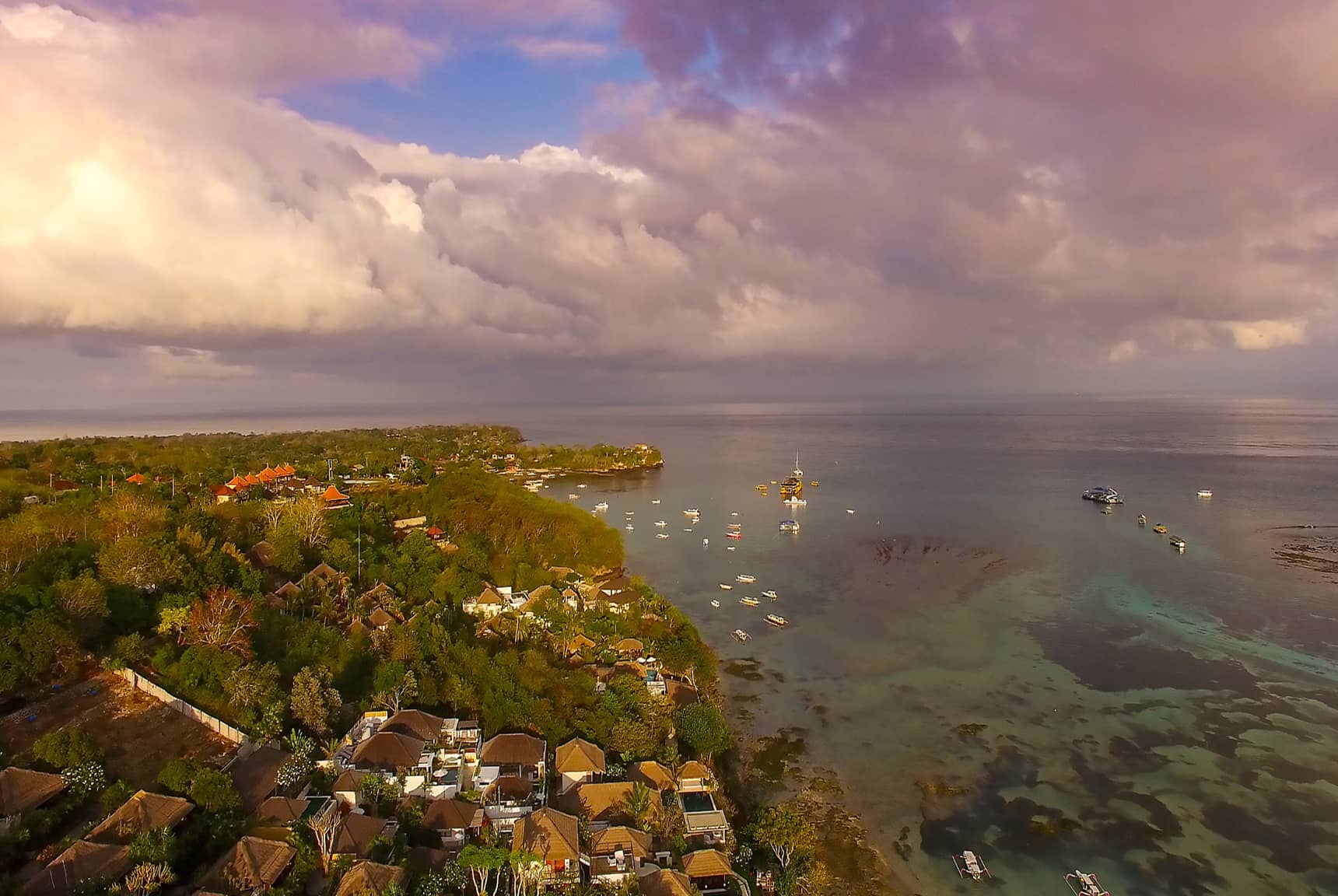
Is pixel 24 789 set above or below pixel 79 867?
above

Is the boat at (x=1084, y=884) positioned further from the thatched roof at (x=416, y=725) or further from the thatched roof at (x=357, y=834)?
the thatched roof at (x=416, y=725)

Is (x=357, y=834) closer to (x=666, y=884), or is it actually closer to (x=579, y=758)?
(x=579, y=758)

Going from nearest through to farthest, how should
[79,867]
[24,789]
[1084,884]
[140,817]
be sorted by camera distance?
1. [79,867]
2. [140,817]
3. [24,789]
4. [1084,884]

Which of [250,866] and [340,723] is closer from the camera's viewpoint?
[250,866]

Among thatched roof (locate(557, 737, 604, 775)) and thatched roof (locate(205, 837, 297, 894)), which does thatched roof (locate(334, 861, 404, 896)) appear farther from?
thatched roof (locate(557, 737, 604, 775))

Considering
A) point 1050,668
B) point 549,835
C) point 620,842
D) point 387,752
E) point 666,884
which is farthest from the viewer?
point 1050,668

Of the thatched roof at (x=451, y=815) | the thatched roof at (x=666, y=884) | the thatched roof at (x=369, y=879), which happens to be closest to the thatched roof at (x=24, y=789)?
the thatched roof at (x=369, y=879)

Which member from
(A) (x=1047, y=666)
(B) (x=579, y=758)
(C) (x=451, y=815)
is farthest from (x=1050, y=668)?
(C) (x=451, y=815)
